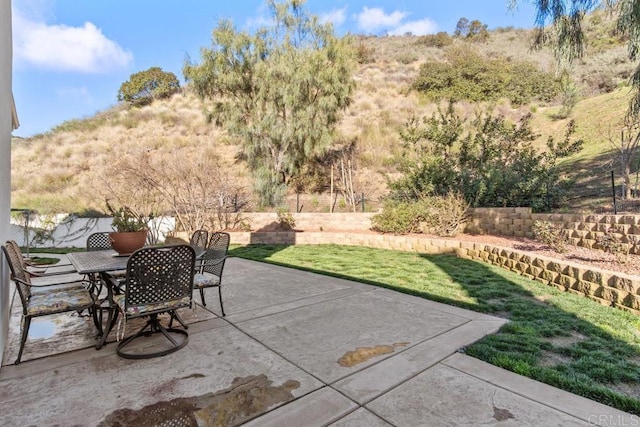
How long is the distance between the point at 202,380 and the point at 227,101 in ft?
40.5

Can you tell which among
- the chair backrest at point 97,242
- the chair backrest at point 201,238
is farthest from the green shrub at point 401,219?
the chair backrest at point 97,242

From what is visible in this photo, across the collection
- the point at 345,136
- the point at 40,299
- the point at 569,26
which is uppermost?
the point at 345,136

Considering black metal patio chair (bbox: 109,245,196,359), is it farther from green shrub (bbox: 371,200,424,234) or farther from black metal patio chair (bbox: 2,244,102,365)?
green shrub (bbox: 371,200,424,234)

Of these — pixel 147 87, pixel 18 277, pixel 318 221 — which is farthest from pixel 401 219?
pixel 147 87

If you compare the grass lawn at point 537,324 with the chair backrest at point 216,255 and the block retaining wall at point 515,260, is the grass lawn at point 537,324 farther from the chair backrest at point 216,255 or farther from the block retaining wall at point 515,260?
the chair backrest at point 216,255

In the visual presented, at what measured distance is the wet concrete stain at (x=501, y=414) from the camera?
1.94 meters

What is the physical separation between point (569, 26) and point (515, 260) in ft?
11.9

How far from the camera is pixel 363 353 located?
2795 mm

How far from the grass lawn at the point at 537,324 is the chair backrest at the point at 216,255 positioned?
2.21 m

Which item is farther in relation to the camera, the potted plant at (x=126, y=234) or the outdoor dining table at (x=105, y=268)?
the potted plant at (x=126, y=234)

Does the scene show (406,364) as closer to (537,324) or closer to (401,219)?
(537,324)

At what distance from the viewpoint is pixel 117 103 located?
2739cm

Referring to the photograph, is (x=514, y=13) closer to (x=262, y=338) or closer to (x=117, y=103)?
(x=262, y=338)

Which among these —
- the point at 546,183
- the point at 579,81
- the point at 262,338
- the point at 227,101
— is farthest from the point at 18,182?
the point at 579,81
